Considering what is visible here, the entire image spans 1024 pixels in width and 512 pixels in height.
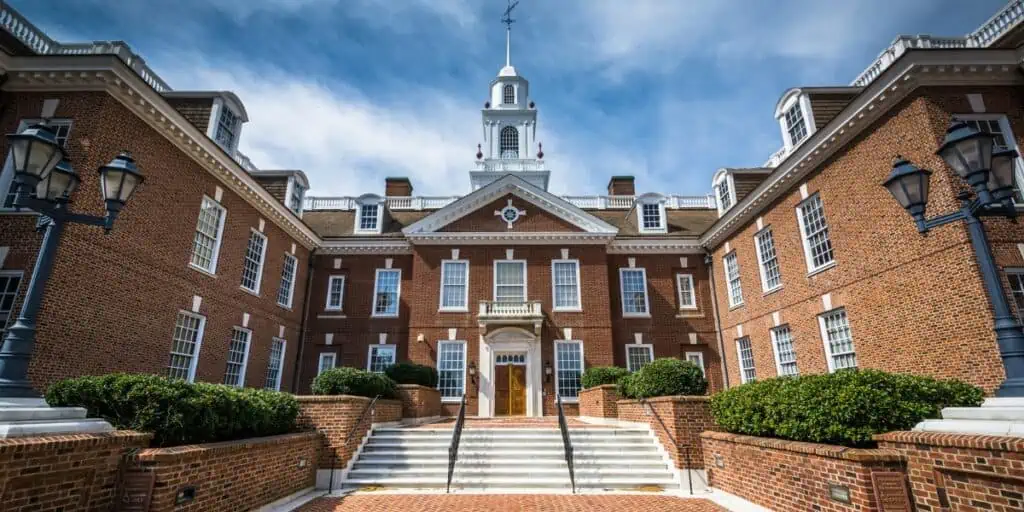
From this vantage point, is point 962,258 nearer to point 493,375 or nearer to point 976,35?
point 976,35

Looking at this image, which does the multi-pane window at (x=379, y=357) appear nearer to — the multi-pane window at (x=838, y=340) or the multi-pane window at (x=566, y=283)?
the multi-pane window at (x=566, y=283)

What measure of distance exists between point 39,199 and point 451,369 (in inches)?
599

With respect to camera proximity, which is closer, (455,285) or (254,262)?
(254,262)

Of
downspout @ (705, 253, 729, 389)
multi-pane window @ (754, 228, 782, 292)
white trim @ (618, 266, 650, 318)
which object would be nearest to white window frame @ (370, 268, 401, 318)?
white trim @ (618, 266, 650, 318)

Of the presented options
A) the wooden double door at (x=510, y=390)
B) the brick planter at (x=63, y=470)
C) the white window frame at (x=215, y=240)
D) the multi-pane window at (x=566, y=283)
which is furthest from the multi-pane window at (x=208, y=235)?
the multi-pane window at (x=566, y=283)

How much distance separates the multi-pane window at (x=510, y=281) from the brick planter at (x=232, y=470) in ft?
37.5

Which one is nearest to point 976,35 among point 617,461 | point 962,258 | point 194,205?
point 962,258

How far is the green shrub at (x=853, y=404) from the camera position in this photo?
610 centimetres

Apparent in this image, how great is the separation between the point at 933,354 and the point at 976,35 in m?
10.1

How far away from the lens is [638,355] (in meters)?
20.2

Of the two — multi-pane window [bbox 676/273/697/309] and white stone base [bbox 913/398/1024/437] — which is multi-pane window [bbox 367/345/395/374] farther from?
white stone base [bbox 913/398/1024/437]

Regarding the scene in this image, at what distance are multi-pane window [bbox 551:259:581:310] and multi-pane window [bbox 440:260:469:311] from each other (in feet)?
12.7

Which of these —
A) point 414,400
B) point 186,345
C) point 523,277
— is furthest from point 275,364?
point 523,277

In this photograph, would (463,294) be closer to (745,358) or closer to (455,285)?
(455,285)
